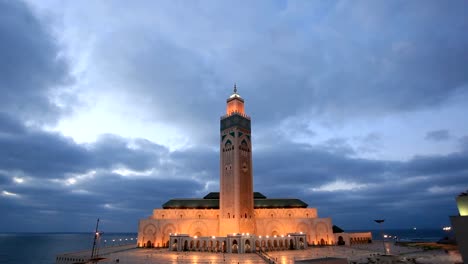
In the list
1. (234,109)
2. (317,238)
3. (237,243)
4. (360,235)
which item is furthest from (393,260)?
(234,109)

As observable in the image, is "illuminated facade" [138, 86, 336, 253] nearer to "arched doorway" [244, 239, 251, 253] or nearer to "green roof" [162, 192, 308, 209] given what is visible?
"green roof" [162, 192, 308, 209]

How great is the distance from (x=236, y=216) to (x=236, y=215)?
237 mm

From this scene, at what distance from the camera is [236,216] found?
68.6 meters

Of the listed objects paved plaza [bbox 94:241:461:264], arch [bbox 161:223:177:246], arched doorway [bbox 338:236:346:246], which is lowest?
paved plaza [bbox 94:241:461:264]

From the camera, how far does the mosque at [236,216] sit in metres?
68.9

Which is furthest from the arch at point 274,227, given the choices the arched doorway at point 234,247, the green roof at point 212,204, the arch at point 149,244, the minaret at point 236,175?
the arch at point 149,244

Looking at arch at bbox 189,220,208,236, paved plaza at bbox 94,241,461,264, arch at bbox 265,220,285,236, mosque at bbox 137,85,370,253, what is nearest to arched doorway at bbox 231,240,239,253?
paved plaza at bbox 94,241,461,264

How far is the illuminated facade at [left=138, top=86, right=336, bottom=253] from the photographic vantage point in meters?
69.4

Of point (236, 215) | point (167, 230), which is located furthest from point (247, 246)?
point (167, 230)

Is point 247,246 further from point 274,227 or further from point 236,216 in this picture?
point 274,227

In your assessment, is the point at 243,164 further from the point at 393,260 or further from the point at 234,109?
the point at 393,260

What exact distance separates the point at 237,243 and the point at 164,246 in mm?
23284

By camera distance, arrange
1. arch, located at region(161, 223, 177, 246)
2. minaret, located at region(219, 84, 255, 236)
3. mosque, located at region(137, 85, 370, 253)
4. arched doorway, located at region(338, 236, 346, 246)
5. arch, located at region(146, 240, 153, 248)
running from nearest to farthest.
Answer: mosque, located at region(137, 85, 370, 253) → minaret, located at region(219, 84, 255, 236) → arch, located at region(146, 240, 153, 248) → arch, located at region(161, 223, 177, 246) → arched doorway, located at region(338, 236, 346, 246)

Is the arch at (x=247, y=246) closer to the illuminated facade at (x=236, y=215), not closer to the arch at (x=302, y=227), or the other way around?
the illuminated facade at (x=236, y=215)
